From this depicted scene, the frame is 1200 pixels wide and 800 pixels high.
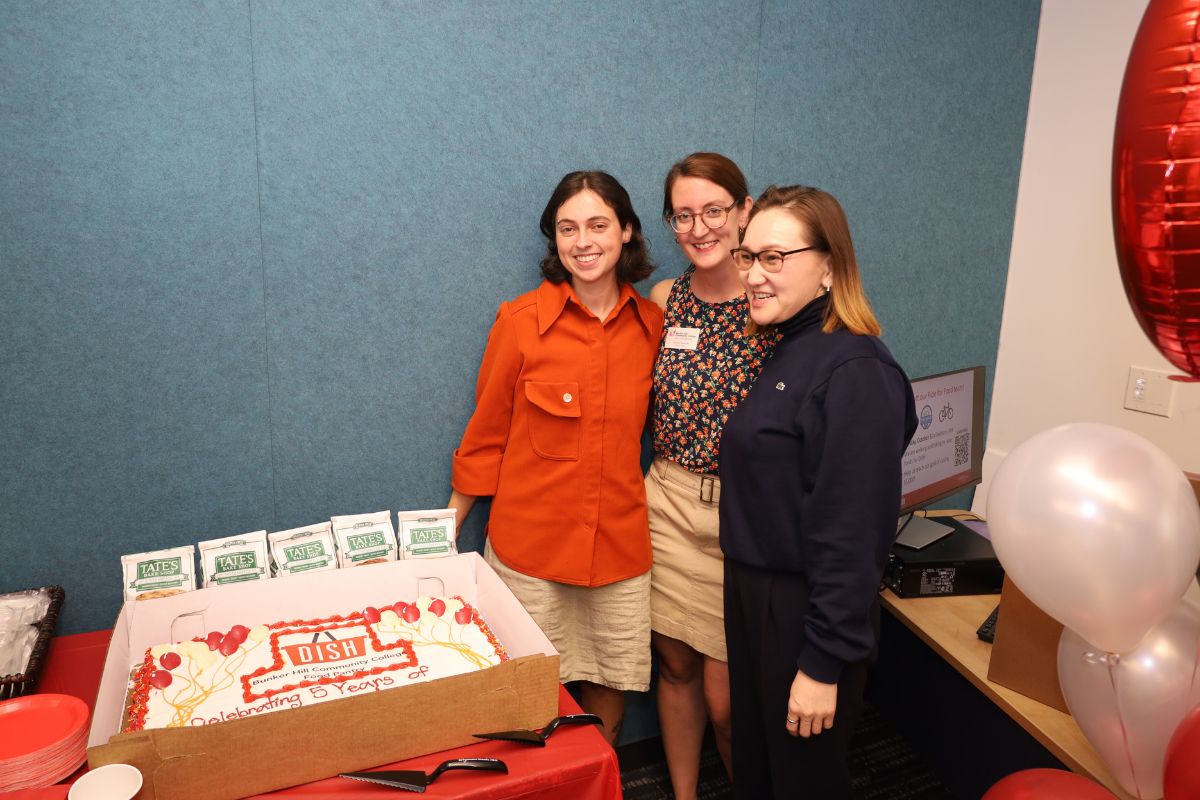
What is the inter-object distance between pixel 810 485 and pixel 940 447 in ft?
2.87

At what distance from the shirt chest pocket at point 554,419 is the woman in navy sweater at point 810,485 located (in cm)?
37

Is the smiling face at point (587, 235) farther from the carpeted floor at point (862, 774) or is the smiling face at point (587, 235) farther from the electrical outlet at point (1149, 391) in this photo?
the electrical outlet at point (1149, 391)

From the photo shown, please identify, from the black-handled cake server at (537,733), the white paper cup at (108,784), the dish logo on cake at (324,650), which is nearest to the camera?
the white paper cup at (108,784)

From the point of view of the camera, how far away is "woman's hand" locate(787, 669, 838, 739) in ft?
4.51

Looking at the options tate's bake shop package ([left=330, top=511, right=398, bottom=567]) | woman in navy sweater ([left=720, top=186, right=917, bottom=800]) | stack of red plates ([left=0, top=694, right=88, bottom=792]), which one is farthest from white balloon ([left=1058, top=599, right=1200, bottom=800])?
stack of red plates ([left=0, top=694, right=88, bottom=792])

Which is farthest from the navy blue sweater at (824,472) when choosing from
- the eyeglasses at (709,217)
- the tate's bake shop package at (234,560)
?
the tate's bake shop package at (234,560)

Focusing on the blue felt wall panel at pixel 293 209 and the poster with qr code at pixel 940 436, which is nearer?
the blue felt wall panel at pixel 293 209

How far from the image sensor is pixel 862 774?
89.7 inches

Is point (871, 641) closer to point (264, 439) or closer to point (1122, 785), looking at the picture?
point (1122, 785)

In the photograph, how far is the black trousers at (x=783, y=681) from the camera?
145 cm

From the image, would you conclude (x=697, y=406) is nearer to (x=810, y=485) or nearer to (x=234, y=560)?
(x=810, y=485)

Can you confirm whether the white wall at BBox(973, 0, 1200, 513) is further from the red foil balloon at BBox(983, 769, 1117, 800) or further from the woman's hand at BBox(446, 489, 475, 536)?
the woman's hand at BBox(446, 489, 475, 536)

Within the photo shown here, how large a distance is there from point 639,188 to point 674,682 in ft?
4.25

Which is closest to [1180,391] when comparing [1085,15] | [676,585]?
[1085,15]
